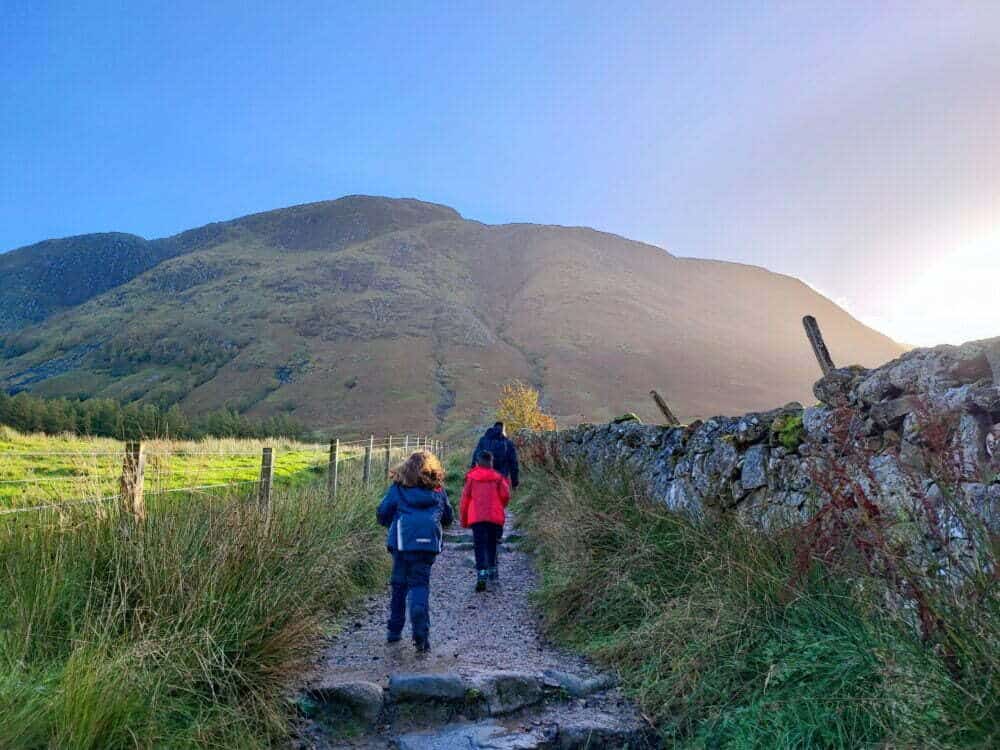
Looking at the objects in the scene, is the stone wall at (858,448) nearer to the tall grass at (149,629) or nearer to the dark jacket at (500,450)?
the dark jacket at (500,450)

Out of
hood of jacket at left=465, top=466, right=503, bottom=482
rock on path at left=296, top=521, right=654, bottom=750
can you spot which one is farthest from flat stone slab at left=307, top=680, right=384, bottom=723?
hood of jacket at left=465, top=466, right=503, bottom=482

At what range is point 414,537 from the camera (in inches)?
198

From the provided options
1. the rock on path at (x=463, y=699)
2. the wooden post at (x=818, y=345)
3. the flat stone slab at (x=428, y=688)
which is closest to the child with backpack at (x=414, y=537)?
the rock on path at (x=463, y=699)

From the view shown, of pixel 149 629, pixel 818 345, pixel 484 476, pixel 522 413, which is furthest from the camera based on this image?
pixel 522 413

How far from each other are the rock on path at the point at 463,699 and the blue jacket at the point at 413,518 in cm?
81

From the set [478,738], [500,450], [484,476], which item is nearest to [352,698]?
[478,738]

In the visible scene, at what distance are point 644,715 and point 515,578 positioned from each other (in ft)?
13.5

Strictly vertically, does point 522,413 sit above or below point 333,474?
above

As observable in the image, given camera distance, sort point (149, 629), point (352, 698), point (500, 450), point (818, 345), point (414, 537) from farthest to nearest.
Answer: point (500, 450) < point (414, 537) < point (818, 345) < point (352, 698) < point (149, 629)

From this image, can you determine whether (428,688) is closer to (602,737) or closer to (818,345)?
(602,737)

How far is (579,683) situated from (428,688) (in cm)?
97

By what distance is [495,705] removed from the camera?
155 inches

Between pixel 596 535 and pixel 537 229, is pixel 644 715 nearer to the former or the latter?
pixel 596 535

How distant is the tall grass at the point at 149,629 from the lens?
2.69 metres
